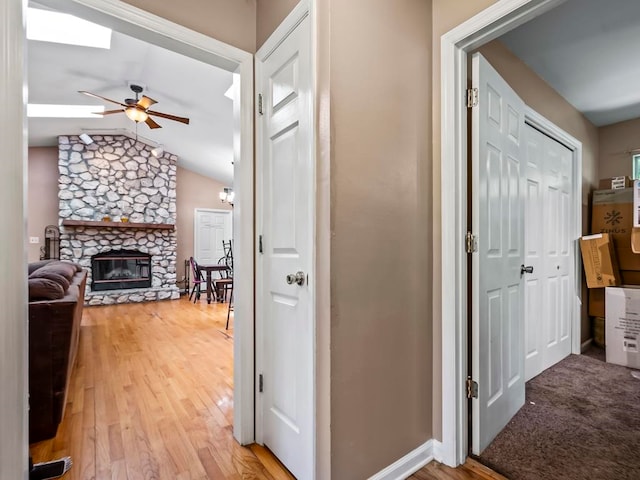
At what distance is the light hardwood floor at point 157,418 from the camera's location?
4.94 ft

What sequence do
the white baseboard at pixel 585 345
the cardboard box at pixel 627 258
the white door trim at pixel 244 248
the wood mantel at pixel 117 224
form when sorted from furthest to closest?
1. the wood mantel at pixel 117 224
2. the white baseboard at pixel 585 345
3. the cardboard box at pixel 627 258
4. the white door trim at pixel 244 248

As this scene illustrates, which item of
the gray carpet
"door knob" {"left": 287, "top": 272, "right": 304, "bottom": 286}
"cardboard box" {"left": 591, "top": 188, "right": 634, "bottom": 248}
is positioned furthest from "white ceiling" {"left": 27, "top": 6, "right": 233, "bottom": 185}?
"cardboard box" {"left": 591, "top": 188, "right": 634, "bottom": 248}

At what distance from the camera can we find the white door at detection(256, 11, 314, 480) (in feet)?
4.38

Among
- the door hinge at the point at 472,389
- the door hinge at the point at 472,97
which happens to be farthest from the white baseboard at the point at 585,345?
the door hinge at the point at 472,97

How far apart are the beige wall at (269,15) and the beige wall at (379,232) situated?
361 millimetres

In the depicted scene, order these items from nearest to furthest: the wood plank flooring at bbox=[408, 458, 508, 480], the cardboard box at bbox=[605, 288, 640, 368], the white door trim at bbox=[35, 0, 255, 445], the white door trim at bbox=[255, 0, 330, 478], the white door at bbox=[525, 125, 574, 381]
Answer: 1. the white door trim at bbox=[255, 0, 330, 478]
2. the wood plank flooring at bbox=[408, 458, 508, 480]
3. the white door trim at bbox=[35, 0, 255, 445]
4. the white door at bbox=[525, 125, 574, 381]
5. the cardboard box at bbox=[605, 288, 640, 368]

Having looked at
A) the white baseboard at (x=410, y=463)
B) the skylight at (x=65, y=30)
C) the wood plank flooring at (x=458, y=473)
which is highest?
the skylight at (x=65, y=30)

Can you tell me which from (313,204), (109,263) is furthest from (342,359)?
(109,263)

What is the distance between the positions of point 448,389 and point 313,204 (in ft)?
3.67

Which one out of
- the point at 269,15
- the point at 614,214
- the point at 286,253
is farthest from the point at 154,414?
the point at 614,214

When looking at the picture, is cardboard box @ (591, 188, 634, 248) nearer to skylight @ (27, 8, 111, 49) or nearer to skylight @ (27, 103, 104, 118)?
skylight @ (27, 8, 111, 49)

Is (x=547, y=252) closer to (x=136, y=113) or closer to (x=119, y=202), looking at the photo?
(x=136, y=113)

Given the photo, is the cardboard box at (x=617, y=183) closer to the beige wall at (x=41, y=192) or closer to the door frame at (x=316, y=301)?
the door frame at (x=316, y=301)

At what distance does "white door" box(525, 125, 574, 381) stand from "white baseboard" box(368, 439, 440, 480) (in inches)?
56.2
